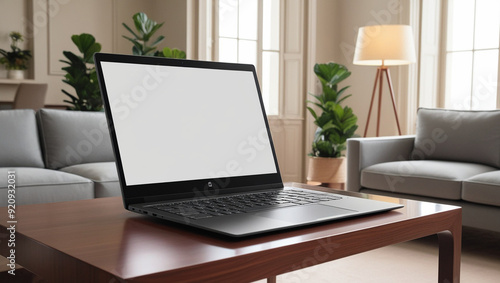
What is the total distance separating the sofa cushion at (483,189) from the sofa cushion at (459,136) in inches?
18.2

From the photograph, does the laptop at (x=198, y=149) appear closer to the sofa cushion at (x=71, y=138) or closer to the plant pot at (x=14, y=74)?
the sofa cushion at (x=71, y=138)

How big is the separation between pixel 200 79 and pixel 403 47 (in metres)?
3.02

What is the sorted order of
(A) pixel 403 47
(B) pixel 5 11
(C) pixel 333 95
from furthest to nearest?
(B) pixel 5 11 → (C) pixel 333 95 → (A) pixel 403 47

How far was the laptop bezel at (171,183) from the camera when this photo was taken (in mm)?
894

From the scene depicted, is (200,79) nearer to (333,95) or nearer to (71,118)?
(71,118)

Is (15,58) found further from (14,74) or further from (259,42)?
(259,42)

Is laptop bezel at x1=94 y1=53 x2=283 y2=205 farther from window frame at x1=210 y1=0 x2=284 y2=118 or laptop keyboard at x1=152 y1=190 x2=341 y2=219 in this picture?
window frame at x1=210 y1=0 x2=284 y2=118

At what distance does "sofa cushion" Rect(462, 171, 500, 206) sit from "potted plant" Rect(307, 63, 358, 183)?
1465mm

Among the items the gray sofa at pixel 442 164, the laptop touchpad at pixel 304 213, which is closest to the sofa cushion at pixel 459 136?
the gray sofa at pixel 442 164

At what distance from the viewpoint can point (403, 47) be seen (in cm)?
376

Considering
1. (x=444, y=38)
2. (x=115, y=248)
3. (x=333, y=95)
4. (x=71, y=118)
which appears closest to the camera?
(x=115, y=248)

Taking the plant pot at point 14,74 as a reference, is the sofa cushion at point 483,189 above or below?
below

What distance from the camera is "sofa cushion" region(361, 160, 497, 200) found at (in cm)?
267

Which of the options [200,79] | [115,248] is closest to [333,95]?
[200,79]
